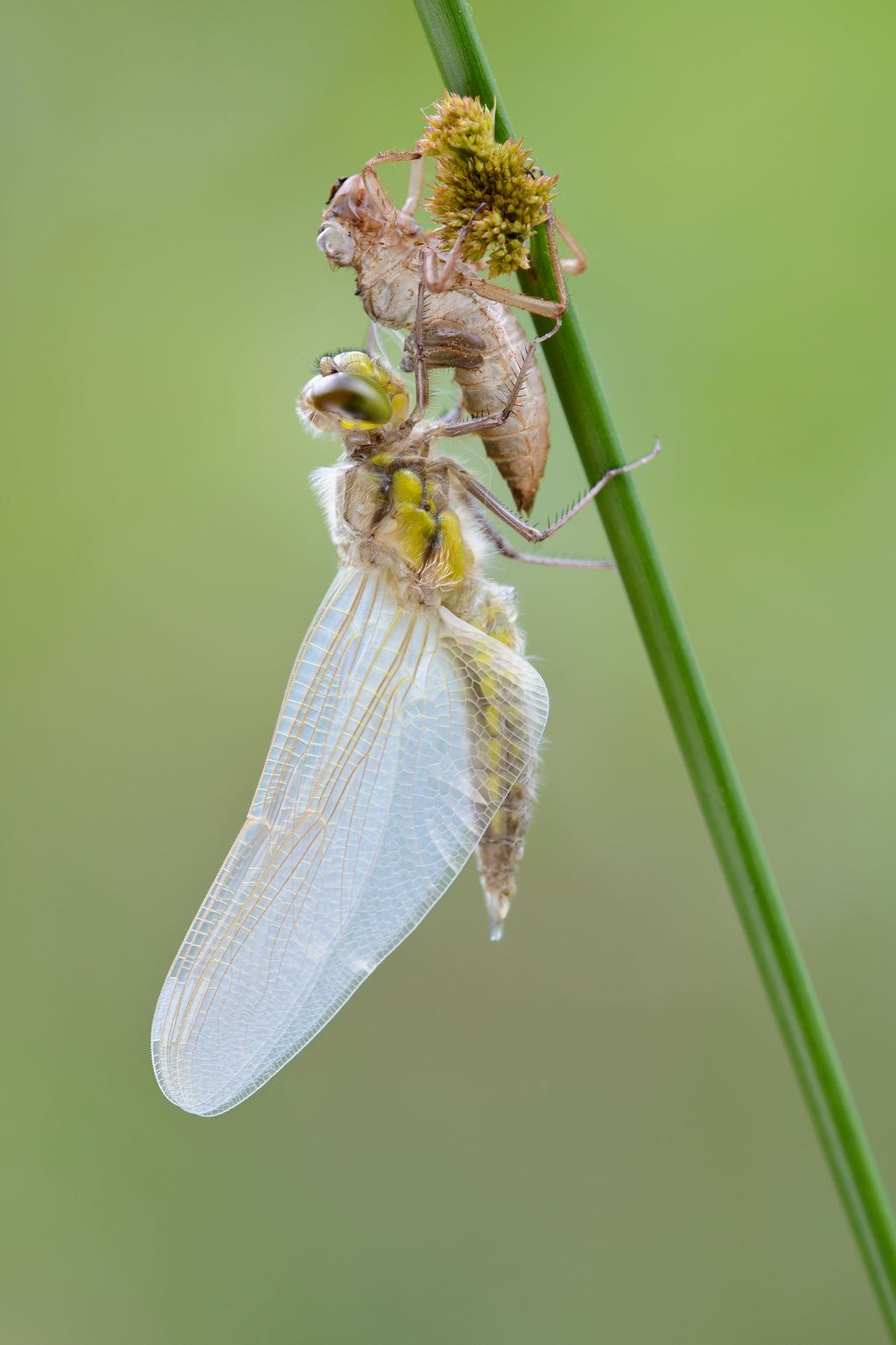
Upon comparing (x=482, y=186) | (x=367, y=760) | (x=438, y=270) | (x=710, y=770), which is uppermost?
(x=438, y=270)

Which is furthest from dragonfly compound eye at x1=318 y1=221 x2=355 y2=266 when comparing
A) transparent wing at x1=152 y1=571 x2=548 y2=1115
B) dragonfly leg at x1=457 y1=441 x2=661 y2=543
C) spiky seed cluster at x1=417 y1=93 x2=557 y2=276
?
transparent wing at x1=152 y1=571 x2=548 y2=1115

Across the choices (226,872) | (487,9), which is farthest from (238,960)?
(487,9)

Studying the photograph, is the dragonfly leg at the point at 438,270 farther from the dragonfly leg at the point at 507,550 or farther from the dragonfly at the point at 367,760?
the dragonfly leg at the point at 507,550

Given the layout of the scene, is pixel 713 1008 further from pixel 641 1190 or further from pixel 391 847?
pixel 391 847

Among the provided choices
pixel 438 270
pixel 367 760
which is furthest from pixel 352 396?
pixel 367 760

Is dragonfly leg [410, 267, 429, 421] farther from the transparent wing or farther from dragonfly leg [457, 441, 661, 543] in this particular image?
the transparent wing

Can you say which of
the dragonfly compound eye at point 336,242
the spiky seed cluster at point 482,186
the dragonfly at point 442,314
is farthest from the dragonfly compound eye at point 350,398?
the spiky seed cluster at point 482,186

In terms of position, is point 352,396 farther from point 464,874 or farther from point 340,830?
point 464,874
